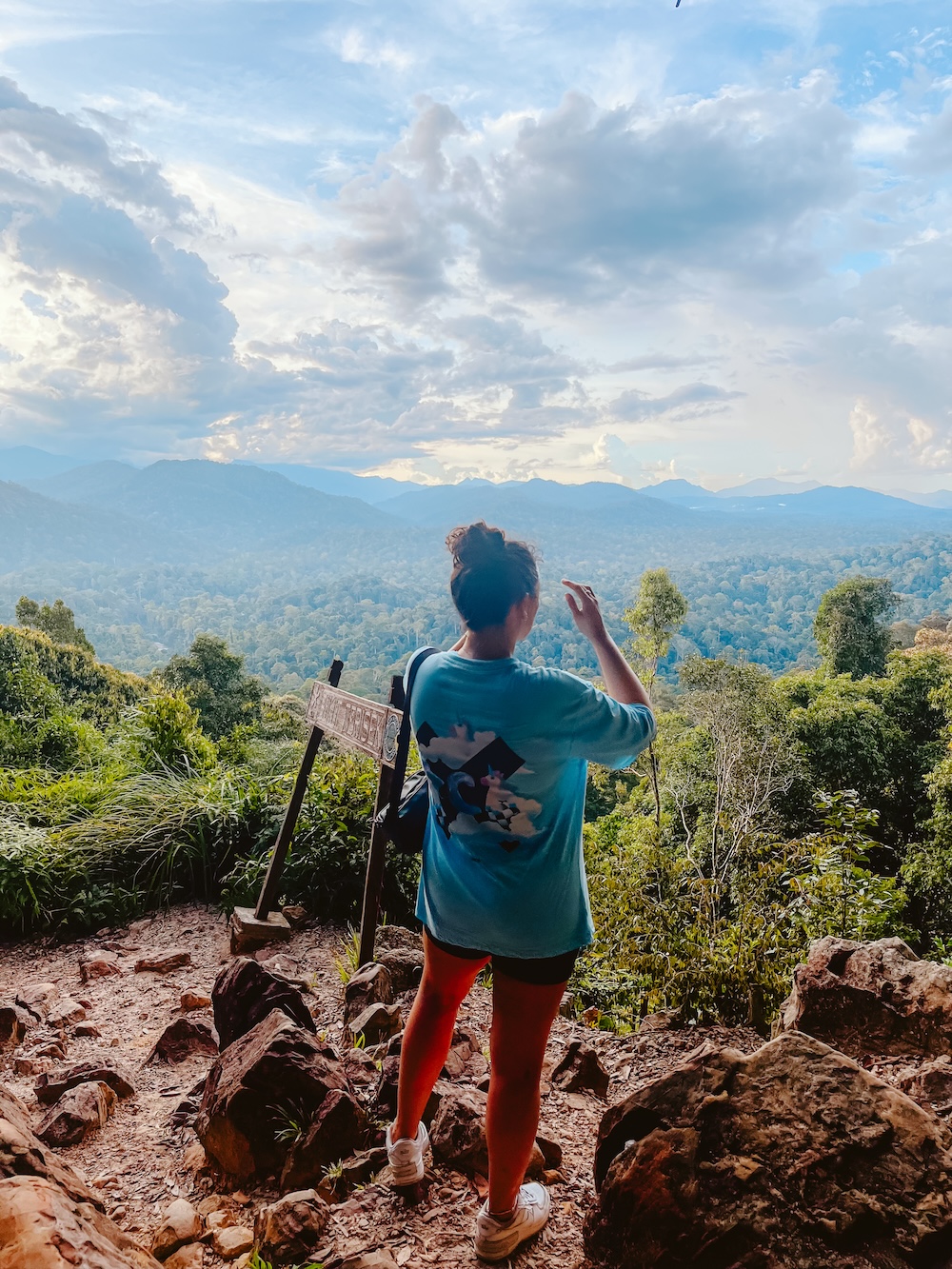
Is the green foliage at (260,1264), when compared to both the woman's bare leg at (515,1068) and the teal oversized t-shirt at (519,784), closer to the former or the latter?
the woman's bare leg at (515,1068)

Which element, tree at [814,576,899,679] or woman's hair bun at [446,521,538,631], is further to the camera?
tree at [814,576,899,679]

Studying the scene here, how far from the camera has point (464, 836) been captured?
1.72m

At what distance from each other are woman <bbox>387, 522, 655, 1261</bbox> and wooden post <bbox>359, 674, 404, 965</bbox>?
5.25 ft

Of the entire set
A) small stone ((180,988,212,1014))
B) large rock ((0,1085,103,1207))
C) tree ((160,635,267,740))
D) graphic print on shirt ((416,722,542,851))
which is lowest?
tree ((160,635,267,740))

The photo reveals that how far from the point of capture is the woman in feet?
5.37

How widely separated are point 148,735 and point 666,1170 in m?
5.37

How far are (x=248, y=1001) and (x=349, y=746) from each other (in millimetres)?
1356

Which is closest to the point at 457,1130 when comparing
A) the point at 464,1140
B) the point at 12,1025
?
the point at 464,1140

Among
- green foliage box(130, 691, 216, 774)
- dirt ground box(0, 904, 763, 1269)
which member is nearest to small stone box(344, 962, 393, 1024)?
dirt ground box(0, 904, 763, 1269)

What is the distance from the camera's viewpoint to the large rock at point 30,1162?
1388 millimetres

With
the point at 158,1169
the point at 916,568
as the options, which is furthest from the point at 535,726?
the point at 916,568

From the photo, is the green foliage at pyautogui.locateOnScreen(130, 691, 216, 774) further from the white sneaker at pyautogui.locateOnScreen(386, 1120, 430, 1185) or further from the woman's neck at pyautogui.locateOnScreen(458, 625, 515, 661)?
the woman's neck at pyautogui.locateOnScreen(458, 625, 515, 661)

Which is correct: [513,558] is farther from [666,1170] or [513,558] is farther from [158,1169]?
[158,1169]

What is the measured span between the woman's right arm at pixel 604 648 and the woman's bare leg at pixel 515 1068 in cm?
68
